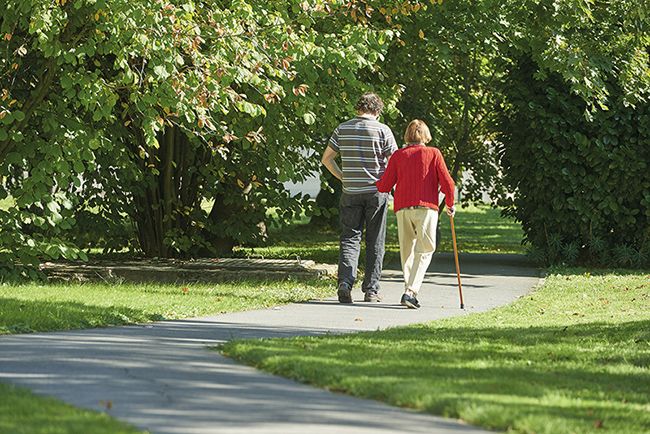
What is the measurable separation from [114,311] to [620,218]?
9.98 metres

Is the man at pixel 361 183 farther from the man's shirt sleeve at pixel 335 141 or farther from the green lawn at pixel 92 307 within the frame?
the green lawn at pixel 92 307

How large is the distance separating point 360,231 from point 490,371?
5544mm

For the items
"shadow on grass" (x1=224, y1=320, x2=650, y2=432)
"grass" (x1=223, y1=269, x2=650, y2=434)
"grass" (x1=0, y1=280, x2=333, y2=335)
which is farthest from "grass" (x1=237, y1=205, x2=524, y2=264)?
"shadow on grass" (x1=224, y1=320, x2=650, y2=432)

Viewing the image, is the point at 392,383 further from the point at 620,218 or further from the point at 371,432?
the point at 620,218

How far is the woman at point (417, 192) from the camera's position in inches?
514

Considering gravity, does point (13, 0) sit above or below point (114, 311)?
above

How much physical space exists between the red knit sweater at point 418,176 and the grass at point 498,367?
1.33m

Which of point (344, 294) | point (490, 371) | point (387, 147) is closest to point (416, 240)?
point (344, 294)

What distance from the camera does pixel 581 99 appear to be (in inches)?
753

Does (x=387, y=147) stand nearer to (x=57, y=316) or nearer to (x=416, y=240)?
(x=416, y=240)

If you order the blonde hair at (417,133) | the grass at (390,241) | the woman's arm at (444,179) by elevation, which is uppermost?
the blonde hair at (417,133)

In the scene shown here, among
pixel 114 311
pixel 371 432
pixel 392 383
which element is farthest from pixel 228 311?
pixel 371 432

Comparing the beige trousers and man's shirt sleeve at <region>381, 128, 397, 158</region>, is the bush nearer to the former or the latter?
man's shirt sleeve at <region>381, 128, 397, 158</region>

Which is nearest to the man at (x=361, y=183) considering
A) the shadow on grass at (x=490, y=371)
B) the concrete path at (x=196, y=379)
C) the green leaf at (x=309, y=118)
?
the concrete path at (x=196, y=379)
